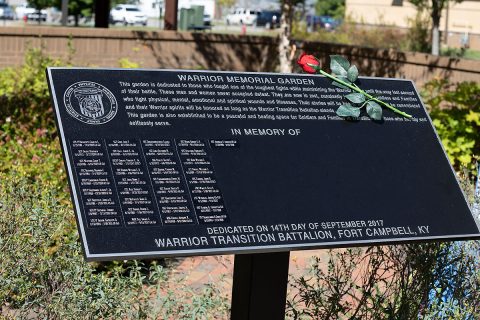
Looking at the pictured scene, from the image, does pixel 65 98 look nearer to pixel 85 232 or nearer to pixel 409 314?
pixel 85 232

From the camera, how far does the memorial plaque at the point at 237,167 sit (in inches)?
126

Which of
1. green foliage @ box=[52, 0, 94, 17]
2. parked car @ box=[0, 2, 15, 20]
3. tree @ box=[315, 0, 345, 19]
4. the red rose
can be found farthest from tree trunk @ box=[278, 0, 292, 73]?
tree @ box=[315, 0, 345, 19]

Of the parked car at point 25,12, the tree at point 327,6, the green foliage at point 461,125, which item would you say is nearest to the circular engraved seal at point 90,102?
the green foliage at point 461,125

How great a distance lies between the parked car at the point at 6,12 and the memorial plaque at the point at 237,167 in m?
45.8

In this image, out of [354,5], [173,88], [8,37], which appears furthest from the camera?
[354,5]

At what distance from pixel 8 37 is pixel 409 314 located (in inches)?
390

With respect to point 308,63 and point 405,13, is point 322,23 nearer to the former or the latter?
point 405,13

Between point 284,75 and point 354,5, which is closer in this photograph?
point 284,75

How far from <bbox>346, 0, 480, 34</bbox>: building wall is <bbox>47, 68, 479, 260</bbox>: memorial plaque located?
120ft

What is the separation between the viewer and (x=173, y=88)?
3.62m

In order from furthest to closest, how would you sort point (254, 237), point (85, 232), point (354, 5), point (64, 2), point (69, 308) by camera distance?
point (354, 5)
point (64, 2)
point (69, 308)
point (254, 237)
point (85, 232)

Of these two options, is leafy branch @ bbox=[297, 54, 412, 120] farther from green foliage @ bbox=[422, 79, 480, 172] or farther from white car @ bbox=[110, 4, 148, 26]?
white car @ bbox=[110, 4, 148, 26]

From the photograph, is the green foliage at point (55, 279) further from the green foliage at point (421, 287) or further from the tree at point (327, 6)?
the tree at point (327, 6)

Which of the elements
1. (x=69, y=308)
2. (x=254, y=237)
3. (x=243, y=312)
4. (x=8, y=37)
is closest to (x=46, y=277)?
(x=69, y=308)
